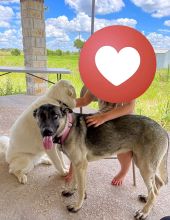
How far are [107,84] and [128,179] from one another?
29.2 inches

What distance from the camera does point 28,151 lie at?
4.94 feet

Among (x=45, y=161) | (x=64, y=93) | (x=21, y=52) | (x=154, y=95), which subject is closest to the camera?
(x=64, y=93)

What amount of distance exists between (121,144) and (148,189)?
260 mm

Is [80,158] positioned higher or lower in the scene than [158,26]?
lower

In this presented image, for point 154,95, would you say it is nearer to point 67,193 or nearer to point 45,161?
point 45,161

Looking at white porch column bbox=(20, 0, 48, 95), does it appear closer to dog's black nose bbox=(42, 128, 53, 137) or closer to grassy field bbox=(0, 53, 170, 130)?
grassy field bbox=(0, 53, 170, 130)

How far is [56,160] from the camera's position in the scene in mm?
1541

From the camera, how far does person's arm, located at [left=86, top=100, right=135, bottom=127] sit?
4.17 ft

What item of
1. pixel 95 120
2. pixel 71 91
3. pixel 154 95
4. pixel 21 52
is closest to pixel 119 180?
pixel 95 120

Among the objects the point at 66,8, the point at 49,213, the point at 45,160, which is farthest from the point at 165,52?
the point at 49,213

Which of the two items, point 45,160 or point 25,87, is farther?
point 25,87

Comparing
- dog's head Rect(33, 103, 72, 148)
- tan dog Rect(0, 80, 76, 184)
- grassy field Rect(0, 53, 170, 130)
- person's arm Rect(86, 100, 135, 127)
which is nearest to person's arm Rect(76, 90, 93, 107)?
tan dog Rect(0, 80, 76, 184)

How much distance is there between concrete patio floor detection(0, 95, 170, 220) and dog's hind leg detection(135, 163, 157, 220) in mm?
45

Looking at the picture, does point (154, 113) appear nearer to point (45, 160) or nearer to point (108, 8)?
Result: point (108, 8)
